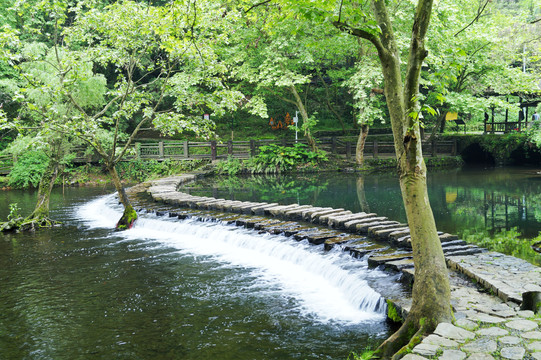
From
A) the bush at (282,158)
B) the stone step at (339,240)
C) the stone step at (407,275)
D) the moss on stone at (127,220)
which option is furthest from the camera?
the bush at (282,158)

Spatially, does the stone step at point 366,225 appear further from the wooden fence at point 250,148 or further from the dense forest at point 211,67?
the wooden fence at point 250,148

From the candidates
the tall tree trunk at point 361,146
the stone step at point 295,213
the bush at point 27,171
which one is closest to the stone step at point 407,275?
the stone step at point 295,213

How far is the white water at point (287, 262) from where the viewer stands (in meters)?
6.36

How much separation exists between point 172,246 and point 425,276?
7050mm

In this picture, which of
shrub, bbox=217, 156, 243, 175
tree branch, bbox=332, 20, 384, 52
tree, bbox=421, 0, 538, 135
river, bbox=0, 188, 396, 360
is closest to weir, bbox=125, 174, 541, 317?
river, bbox=0, 188, 396, 360

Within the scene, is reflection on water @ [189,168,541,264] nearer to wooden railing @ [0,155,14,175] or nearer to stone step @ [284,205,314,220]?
stone step @ [284,205,314,220]

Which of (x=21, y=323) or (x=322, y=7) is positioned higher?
(x=322, y=7)

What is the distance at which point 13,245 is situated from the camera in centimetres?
1095

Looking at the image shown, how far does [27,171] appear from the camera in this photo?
23.5 metres

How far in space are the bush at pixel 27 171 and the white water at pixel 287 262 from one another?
41.9 feet

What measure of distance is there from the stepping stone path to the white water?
369mm

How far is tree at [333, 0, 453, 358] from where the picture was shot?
14.4 ft

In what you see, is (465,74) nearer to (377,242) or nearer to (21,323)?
(377,242)

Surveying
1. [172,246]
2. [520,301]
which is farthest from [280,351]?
[172,246]
